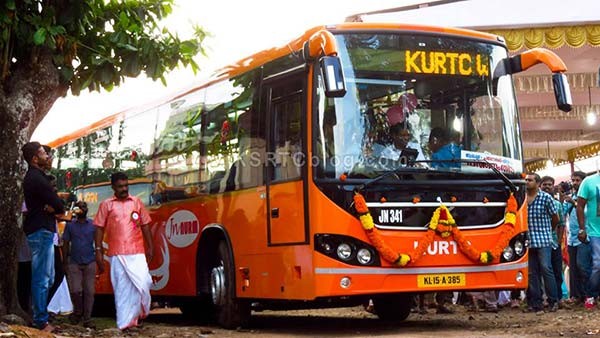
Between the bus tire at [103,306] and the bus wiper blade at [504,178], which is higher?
the bus wiper blade at [504,178]

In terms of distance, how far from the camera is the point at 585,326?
10617mm

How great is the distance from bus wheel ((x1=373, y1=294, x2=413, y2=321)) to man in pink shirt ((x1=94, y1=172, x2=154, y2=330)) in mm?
3011

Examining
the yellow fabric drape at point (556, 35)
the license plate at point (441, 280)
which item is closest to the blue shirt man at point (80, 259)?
the license plate at point (441, 280)

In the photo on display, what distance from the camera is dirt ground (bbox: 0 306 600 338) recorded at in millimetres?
10211

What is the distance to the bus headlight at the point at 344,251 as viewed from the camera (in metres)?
9.45

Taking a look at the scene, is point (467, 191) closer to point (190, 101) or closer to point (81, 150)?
point (190, 101)

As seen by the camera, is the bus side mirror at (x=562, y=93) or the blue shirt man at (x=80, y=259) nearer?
the bus side mirror at (x=562, y=93)

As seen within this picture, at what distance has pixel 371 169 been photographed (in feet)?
31.2

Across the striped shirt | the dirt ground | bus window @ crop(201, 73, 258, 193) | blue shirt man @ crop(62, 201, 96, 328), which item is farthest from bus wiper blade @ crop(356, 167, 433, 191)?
blue shirt man @ crop(62, 201, 96, 328)

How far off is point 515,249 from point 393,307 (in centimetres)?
243

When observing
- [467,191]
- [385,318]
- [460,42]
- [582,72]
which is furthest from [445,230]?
[582,72]

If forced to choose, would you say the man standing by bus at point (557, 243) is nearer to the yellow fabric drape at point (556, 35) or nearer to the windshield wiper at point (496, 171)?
the yellow fabric drape at point (556, 35)

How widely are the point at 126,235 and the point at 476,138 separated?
3952mm

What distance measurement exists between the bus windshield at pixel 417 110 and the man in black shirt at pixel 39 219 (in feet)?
9.69
